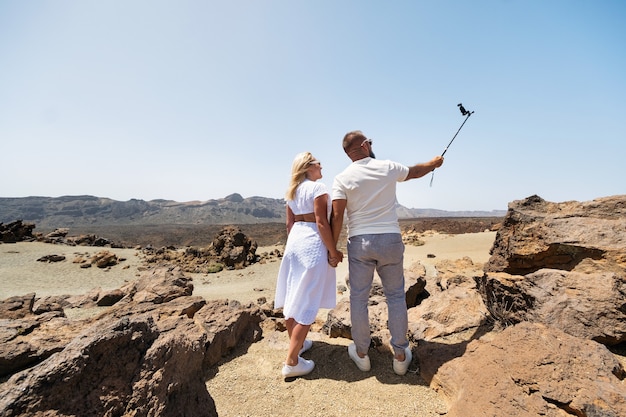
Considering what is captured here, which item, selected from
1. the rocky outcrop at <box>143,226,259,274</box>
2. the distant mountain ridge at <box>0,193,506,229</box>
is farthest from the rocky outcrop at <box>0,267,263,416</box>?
the distant mountain ridge at <box>0,193,506,229</box>

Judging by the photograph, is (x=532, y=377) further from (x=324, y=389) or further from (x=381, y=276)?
(x=324, y=389)

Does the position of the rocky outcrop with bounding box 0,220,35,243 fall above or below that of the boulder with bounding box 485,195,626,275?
below

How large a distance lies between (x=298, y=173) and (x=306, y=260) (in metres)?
0.85

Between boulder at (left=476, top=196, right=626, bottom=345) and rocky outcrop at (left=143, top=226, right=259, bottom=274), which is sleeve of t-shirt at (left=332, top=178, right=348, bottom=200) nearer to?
boulder at (left=476, top=196, right=626, bottom=345)

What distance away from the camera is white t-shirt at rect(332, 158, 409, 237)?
9.26 feet

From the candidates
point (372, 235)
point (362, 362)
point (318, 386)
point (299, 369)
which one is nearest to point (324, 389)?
point (318, 386)

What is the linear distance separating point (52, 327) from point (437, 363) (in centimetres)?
464

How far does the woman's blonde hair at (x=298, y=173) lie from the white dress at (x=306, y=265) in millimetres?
59

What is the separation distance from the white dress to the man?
0.21 meters

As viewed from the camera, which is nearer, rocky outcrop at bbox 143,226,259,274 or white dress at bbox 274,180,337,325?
white dress at bbox 274,180,337,325

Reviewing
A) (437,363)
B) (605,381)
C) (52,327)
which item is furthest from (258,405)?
(52,327)

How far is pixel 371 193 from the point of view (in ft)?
9.30

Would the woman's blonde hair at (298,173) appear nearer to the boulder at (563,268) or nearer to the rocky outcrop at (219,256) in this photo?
the boulder at (563,268)

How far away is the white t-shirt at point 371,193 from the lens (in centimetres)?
282
